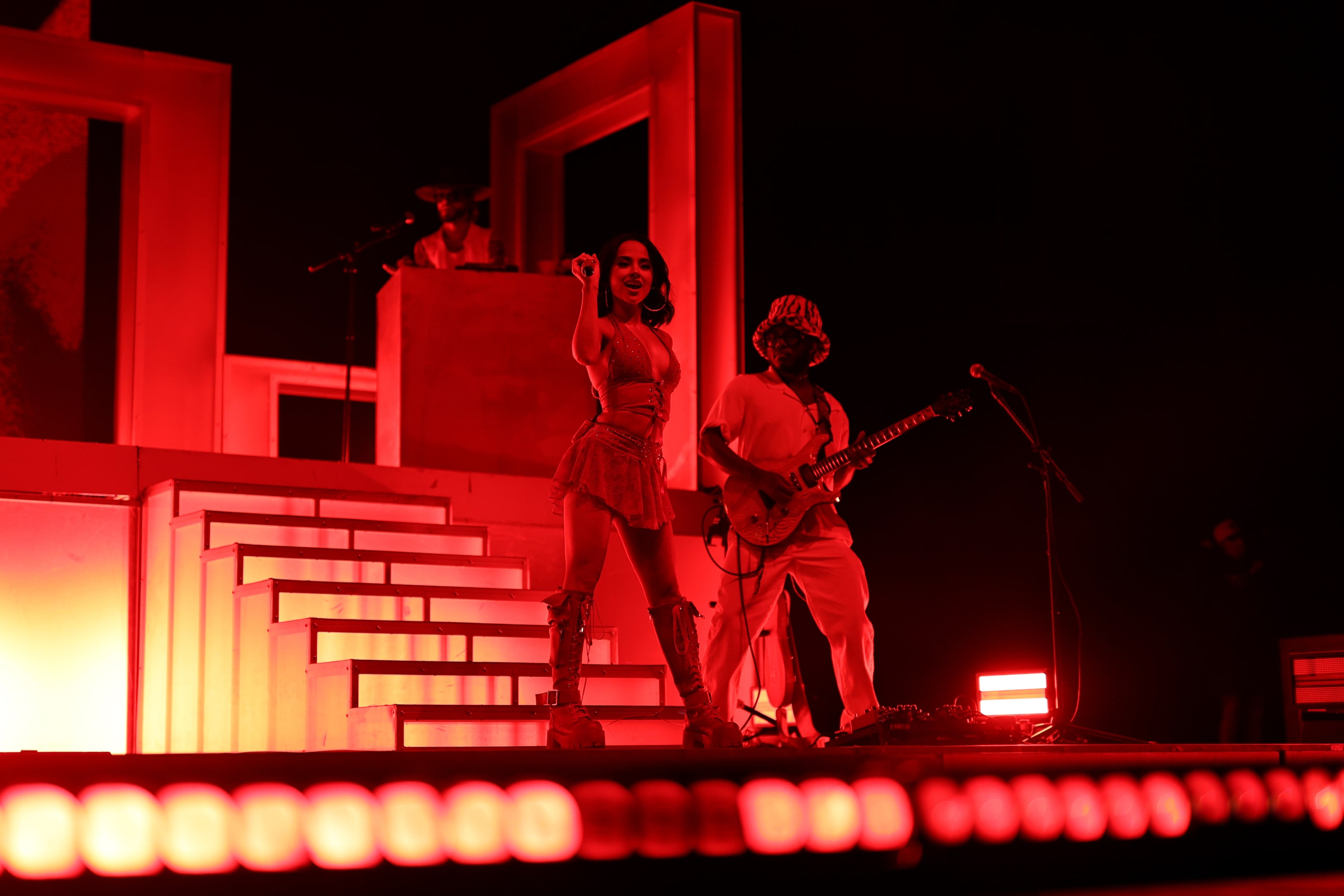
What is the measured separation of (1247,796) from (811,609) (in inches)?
110

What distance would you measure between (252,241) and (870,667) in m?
6.67

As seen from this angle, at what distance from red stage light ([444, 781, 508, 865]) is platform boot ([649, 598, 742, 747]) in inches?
86.8

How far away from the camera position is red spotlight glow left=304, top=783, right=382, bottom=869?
1222 mm

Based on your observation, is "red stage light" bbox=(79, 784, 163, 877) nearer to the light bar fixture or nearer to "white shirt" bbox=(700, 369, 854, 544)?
"white shirt" bbox=(700, 369, 854, 544)

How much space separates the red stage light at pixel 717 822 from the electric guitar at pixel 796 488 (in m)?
3.32

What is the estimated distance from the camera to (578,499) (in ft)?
11.8

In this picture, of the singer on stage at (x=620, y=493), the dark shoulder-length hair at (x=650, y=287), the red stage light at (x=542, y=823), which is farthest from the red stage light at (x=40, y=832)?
the dark shoulder-length hair at (x=650, y=287)

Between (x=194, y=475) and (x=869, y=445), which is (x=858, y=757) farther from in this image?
(x=194, y=475)

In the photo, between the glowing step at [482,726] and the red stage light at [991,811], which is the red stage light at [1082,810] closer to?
the red stage light at [991,811]

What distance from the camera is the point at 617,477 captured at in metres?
3.61

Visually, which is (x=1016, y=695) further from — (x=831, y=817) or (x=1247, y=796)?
(x=831, y=817)

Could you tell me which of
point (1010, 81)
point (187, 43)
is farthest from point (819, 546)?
point (187, 43)

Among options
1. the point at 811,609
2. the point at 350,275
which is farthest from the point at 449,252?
the point at 811,609

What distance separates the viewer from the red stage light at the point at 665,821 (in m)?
1.34
